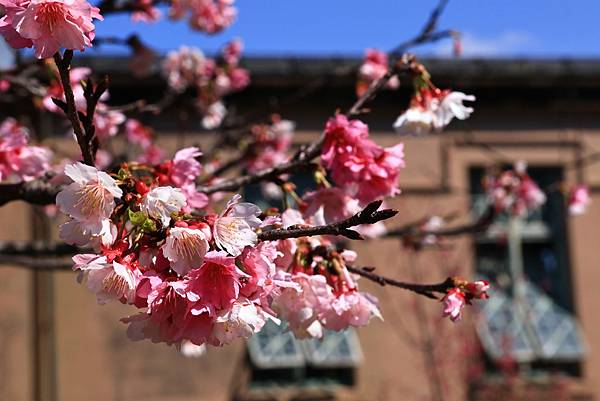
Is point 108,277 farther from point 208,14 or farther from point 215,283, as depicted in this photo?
point 208,14

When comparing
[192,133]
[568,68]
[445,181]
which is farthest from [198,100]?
[568,68]

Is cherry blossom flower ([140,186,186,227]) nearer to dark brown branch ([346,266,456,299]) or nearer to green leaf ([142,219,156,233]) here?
green leaf ([142,219,156,233])

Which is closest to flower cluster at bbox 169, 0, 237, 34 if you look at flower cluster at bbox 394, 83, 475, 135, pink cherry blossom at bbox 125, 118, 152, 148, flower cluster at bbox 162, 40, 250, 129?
flower cluster at bbox 162, 40, 250, 129

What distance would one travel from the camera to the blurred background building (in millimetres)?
6617

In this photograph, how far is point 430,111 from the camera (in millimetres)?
2143

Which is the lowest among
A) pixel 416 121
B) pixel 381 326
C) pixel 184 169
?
pixel 381 326

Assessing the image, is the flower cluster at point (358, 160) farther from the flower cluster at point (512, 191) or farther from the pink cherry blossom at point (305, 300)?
the flower cluster at point (512, 191)

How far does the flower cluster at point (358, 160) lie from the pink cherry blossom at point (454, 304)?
15.8 inches

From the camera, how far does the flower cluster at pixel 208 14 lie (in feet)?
13.7

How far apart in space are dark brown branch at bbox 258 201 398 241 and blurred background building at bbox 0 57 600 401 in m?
4.95

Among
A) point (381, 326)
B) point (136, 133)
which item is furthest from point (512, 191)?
point (381, 326)

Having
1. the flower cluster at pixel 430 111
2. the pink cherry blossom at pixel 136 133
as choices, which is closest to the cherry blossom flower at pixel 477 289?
the flower cluster at pixel 430 111

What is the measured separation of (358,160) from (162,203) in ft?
2.36

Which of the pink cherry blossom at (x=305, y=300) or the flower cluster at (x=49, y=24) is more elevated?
the flower cluster at (x=49, y=24)
